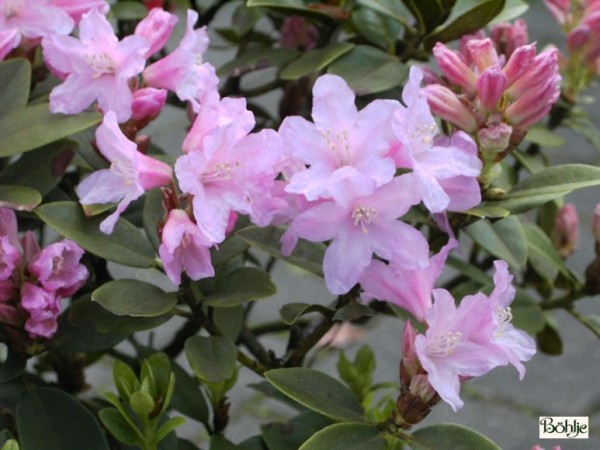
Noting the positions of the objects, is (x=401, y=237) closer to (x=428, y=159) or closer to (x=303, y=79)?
(x=428, y=159)

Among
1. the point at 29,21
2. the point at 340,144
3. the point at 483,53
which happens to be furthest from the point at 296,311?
the point at 29,21

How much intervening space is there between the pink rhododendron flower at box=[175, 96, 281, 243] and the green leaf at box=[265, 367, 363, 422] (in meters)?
0.13

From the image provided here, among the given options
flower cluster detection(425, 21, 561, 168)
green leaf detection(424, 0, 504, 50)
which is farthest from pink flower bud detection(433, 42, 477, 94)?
green leaf detection(424, 0, 504, 50)

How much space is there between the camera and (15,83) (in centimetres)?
93

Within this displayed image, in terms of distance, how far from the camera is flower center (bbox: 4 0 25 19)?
3.05 feet

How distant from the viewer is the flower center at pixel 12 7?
3.05 feet

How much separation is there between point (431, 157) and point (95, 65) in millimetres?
305

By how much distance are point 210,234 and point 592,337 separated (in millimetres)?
1694

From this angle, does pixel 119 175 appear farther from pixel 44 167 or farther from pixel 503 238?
pixel 503 238

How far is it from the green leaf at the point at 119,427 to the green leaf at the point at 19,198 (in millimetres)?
181

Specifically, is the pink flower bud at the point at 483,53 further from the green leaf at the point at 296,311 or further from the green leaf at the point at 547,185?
the green leaf at the point at 296,311

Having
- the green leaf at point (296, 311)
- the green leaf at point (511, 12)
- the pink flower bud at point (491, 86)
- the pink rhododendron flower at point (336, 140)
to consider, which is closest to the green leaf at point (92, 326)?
the green leaf at point (296, 311)

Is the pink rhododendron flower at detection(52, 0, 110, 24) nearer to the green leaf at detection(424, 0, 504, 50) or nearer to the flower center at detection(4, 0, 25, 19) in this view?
the flower center at detection(4, 0, 25, 19)

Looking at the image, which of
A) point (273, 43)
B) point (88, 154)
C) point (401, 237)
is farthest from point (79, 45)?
point (273, 43)
